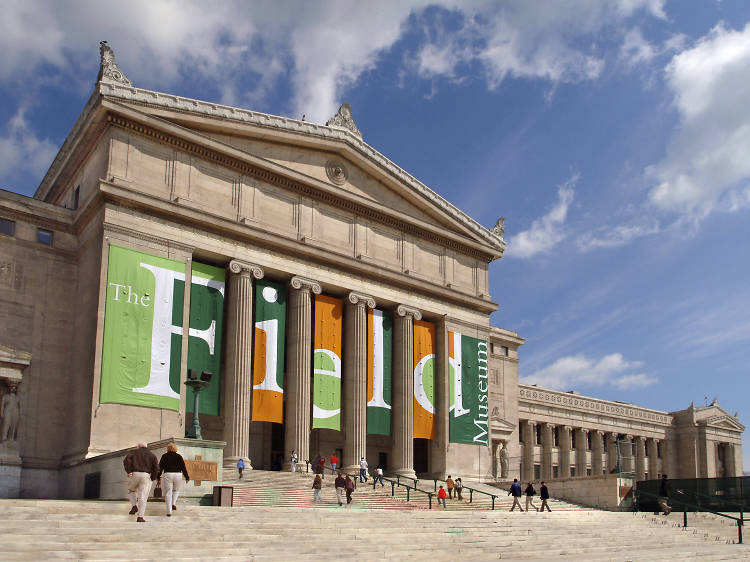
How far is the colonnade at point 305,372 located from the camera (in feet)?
118

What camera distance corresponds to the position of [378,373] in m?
42.5

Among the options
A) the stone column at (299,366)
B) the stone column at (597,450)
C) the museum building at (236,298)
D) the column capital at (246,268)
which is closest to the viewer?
the museum building at (236,298)

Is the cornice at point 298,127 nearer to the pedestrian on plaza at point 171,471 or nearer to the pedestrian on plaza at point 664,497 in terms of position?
the pedestrian on plaza at point 664,497

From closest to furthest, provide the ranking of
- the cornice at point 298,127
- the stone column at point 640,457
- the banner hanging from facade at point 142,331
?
the banner hanging from facade at point 142,331 → the cornice at point 298,127 → the stone column at point 640,457

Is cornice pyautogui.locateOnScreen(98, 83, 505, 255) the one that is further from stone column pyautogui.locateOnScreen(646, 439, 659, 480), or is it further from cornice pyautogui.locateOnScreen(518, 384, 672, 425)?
stone column pyautogui.locateOnScreen(646, 439, 659, 480)

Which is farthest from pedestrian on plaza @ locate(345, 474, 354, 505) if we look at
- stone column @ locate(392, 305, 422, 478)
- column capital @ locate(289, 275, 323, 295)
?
Result: stone column @ locate(392, 305, 422, 478)

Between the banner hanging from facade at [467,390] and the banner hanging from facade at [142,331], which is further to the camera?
the banner hanging from facade at [467,390]

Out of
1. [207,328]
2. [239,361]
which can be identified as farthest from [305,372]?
[207,328]

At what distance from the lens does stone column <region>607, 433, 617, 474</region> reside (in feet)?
239

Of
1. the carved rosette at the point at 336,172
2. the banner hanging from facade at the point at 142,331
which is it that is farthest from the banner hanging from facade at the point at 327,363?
the banner hanging from facade at the point at 142,331

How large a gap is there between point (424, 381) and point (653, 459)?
42.4 m

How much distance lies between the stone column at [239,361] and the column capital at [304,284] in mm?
1965

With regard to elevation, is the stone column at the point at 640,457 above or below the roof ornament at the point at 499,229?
below

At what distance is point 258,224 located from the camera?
38469 millimetres
